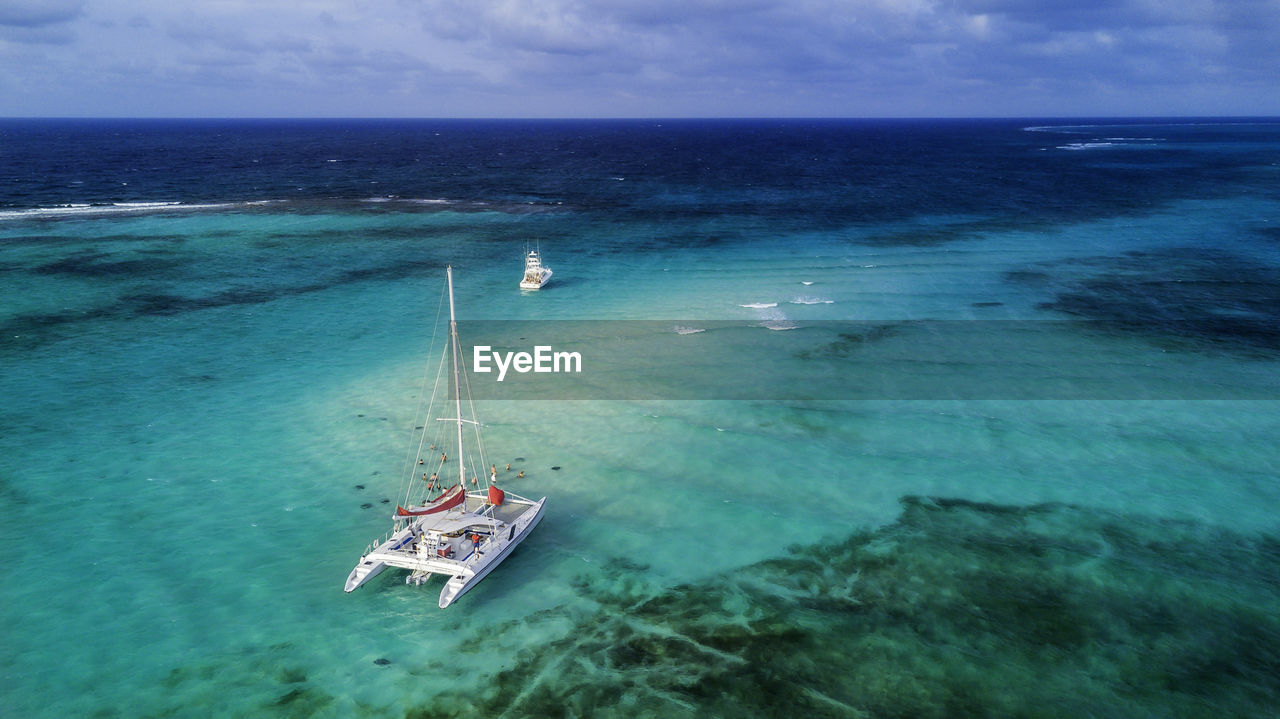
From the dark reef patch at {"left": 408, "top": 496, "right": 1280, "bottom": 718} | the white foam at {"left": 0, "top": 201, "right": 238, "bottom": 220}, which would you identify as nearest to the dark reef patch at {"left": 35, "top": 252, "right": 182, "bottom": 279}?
the white foam at {"left": 0, "top": 201, "right": 238, "bottom": 220}

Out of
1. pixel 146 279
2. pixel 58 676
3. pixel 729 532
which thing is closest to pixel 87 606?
pixel 58 676

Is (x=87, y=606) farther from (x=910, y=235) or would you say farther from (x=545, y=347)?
(x=910, y=235)

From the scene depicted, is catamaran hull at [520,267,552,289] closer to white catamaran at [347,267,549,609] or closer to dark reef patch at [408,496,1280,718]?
white catamaran at [347,267,549,609]

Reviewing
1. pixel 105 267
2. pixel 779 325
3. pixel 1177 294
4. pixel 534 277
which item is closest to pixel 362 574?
pixel 779 325

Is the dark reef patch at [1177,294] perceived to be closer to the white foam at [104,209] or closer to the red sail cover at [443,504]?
the red sail cover at [443,504]

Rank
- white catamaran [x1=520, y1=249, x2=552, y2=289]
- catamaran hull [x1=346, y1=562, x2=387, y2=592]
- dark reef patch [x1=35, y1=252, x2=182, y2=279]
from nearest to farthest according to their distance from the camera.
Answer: catamaran hull [x1=346, y1=562, x2=387, y2=592], white catamaran [x1=520, y1=249, x2=552, y2=289], dark reef patch [x1=35, y1=252, x2=182, y2=279]

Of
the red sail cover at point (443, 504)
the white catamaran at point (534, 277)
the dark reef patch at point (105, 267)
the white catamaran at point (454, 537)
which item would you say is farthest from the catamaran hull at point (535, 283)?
the red sail cover at point (443, 504)
